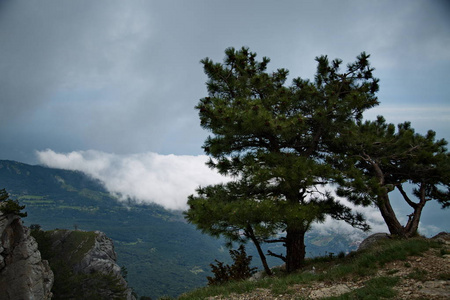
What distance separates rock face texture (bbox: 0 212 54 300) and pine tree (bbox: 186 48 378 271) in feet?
177

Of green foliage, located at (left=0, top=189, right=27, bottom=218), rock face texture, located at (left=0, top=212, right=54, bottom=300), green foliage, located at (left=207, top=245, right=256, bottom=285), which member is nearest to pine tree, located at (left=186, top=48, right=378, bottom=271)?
green foliage, located at (left=207, top=245, right=256, bottom=285)

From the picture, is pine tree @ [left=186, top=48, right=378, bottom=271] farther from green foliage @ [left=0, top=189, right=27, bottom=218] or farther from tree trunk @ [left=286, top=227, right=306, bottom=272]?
green foliage @ [left=0, top=189, right=27, bottom=218]

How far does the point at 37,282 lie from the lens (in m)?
51.3

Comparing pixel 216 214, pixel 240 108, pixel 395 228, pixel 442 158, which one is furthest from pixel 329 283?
pixel 442 158

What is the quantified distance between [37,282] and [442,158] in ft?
226

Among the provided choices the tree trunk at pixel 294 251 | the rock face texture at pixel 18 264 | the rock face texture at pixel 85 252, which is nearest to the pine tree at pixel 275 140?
the tree trunk at pixel 294 251

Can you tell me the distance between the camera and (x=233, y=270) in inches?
504

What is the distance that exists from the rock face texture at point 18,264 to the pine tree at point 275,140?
53.8 meters

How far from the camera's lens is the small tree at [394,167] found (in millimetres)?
11816

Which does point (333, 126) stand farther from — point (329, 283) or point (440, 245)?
point (329, 283)

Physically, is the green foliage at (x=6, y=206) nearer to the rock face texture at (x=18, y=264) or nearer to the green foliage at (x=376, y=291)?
the rock face texture at (x=18, y=264)

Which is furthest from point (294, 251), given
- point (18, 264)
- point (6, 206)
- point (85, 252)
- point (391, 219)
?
point (85, 252)

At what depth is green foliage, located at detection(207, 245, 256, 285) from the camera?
1245cm

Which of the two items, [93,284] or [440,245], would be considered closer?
[440,245]
